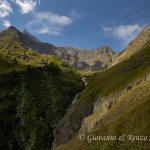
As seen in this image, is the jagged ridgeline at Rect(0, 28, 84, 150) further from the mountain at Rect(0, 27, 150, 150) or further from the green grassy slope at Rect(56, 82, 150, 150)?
the green grassy slope at Rect(56, 82, 150, 150)

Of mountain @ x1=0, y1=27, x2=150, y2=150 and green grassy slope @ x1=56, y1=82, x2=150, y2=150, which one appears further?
mountain @ x1=0, y1=27, x2=150, y2=150

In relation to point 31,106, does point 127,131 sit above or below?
below

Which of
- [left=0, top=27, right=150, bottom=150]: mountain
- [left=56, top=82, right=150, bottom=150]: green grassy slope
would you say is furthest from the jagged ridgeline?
[left=56, top=82, right=150, bottom=150]: green grassy slope

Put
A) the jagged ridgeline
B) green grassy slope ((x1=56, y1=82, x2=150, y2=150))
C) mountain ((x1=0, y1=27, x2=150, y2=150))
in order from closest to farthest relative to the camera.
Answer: green grassy slope ((x1=56, y1=82, x2=150, y2=150)) → mountain ((x1=0, y1=27, x2=150, y2=150)) → the jagged ridgeline

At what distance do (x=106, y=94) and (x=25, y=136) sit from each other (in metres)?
46.5

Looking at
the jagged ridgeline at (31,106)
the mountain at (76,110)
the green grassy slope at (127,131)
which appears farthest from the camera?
the jagged ridgeline at (31,106)

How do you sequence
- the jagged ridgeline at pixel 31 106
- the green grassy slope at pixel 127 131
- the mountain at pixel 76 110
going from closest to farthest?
the green grassy slope at pixel 127 131 < the mountain at pixel 76 110 < the jagged ridgeline at pixel 31 106

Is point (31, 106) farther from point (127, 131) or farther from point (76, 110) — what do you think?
point (127, 131)

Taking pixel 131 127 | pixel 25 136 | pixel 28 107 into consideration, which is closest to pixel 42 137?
pixel 25 136

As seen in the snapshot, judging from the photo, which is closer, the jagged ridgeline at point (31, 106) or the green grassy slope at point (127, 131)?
the green grassy slope at point (127, 131)

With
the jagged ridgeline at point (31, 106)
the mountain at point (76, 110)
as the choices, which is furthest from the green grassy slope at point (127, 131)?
the jagged ridgeline at point (31, 106)

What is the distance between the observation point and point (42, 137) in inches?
4754

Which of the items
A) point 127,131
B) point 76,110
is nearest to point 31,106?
point 76,110

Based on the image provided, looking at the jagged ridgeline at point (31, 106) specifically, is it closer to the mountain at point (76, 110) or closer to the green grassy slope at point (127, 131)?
the mountain at point (76, 110)
